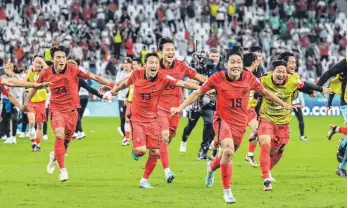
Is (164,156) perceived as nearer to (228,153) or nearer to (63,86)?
(63,86)

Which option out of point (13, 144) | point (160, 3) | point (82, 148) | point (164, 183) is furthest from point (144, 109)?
point (160, 3)

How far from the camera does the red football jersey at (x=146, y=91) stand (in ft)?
51.2

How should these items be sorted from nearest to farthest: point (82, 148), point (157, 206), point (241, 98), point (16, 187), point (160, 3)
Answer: point (157, 206), point (241, 98), point (16, 187), point (82, 148), point (160, 3)

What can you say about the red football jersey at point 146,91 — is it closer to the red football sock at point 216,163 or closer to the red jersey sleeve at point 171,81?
the red jersey sleeve at point 171,81

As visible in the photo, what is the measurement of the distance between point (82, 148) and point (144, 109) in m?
8.60

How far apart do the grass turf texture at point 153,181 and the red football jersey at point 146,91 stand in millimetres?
1183

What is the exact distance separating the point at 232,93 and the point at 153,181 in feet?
9.26

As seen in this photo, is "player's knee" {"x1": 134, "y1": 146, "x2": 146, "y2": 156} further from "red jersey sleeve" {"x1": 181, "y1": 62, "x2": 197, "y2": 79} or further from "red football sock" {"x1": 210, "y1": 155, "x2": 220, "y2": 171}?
"red jersey sleeve" {"x1": 181, "y1": 62, "x2": 197, "y2": 79}

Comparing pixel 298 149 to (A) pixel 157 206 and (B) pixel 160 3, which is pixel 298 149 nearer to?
(A) pixel 157 206

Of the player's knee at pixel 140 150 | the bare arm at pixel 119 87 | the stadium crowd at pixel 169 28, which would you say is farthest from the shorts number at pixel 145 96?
the stadium crowd at pixel 169 28

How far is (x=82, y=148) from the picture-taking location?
78.9 ft

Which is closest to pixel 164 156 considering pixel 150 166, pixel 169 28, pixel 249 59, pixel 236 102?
pixel 150 166

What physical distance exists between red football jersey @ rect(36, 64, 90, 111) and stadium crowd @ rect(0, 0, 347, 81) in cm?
2454

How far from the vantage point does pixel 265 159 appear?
15.4 m
